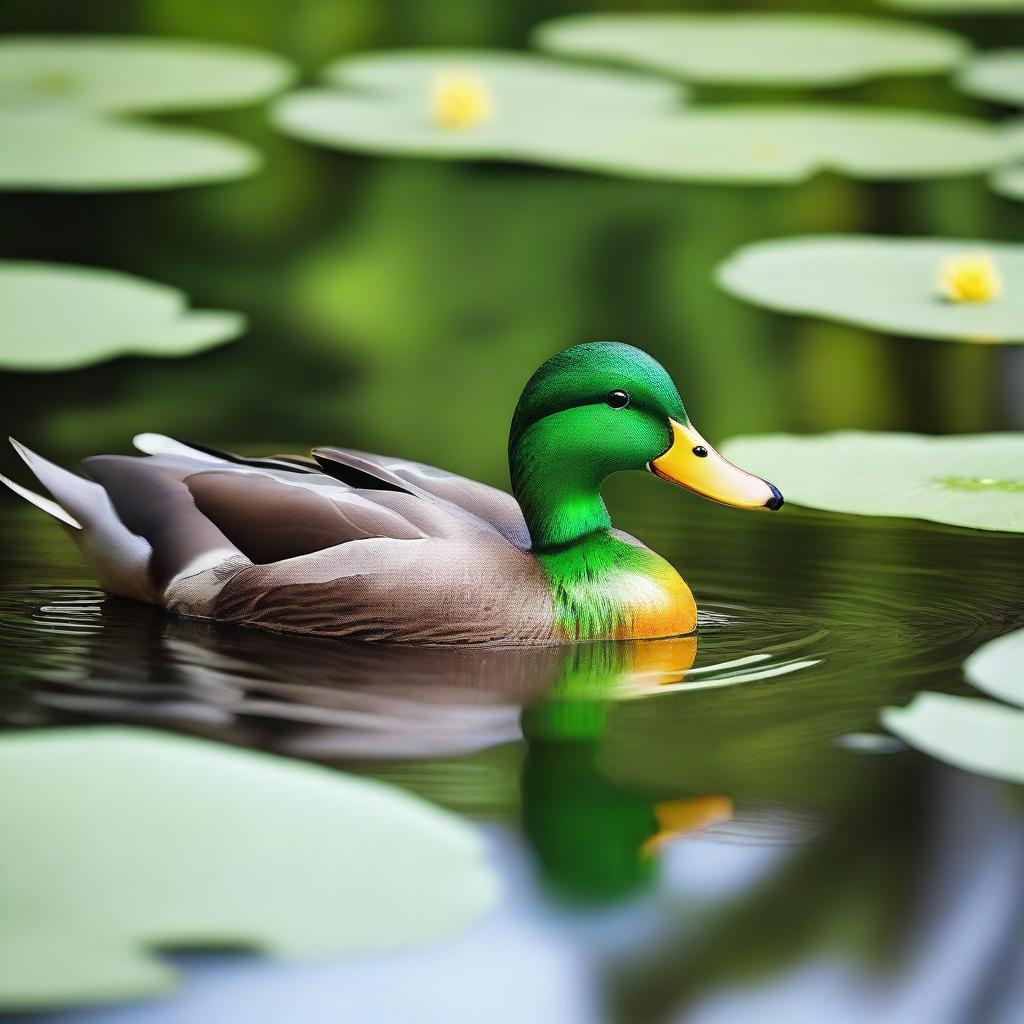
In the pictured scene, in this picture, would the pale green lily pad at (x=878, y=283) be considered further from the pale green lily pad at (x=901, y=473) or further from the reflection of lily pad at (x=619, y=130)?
the reflection of lily pad at (x=619, y=130)

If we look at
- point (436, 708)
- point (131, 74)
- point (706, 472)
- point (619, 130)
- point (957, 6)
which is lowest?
point (436, 708)

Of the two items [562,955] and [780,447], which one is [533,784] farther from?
[780,447]

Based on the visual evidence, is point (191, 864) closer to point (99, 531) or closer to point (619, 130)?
point (99, 531)

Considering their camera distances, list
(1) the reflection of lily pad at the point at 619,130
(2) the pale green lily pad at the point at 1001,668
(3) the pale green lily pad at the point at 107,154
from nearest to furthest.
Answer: (2) the pale green lily pad at the point at 1001,668
(3) the pale green lily pad at the point at 107,154
(1) the reflection of lily pad at the point at 619,130

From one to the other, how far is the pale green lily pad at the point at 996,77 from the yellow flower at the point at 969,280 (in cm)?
325

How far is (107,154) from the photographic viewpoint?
8.44 metres

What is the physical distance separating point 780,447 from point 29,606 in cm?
229

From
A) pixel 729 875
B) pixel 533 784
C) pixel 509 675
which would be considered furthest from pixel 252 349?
pixel 729 875

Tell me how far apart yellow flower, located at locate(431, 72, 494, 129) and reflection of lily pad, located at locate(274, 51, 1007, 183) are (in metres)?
0.04

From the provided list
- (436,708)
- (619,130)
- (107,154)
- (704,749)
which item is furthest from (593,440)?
(619,130)

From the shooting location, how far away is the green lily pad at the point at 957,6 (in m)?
11.9

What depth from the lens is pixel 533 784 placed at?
3219 millimetres

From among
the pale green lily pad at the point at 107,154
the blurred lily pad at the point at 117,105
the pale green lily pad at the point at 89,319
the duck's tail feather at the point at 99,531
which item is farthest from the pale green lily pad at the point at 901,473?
the blurred lily pad at the point at 117,105

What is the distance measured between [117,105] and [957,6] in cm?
568
